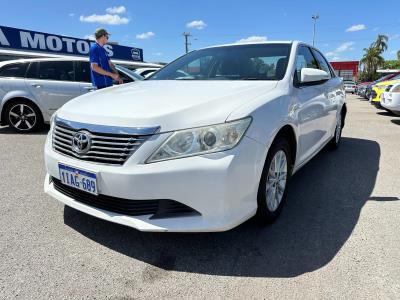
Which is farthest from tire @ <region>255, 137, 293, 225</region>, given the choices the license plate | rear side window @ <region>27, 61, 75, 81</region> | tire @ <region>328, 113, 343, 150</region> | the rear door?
rear side window @ <region>27, 61, 75, 81</region>

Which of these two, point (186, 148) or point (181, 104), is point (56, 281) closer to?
point (186, 148)

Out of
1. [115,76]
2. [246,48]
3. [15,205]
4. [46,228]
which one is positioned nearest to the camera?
[46,228]

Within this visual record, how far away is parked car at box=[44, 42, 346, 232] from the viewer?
216cm

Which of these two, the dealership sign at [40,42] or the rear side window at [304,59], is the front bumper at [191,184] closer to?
the rear side window at [304,59]

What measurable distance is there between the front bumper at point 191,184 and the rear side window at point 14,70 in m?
5.38

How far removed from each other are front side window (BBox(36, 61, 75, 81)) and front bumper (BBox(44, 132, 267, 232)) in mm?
5116

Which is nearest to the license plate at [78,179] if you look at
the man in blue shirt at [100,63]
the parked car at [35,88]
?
the man in blue shirt at [100,63]

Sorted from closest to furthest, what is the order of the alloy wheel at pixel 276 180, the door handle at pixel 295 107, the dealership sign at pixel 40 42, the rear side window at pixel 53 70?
the alloy wheel at pixel 276 180
the door handle at pixel 295 107
the rear side window at pixel 53 70
the dealership sign at pixel 40 42

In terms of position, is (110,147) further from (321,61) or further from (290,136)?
(321,61)

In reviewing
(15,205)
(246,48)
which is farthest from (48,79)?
(246,48)

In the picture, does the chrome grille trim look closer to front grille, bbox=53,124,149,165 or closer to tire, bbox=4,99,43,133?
front grille, bbox=53,124,149,165

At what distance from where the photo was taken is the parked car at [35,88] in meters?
6.55

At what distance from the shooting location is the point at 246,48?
3779 millimetres

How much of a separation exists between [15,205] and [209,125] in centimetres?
220
